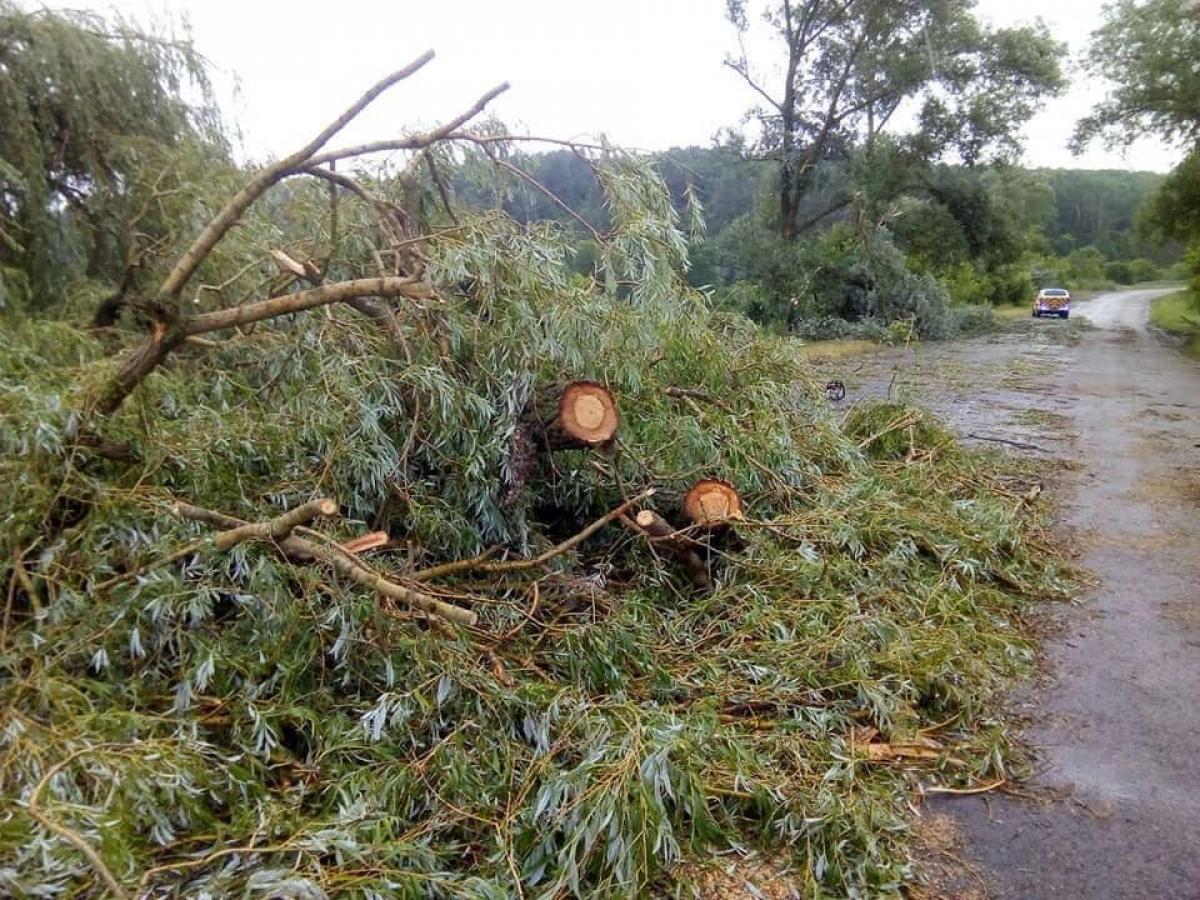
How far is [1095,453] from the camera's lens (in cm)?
Answer: 769

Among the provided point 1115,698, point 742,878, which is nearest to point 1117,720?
point 1115,698

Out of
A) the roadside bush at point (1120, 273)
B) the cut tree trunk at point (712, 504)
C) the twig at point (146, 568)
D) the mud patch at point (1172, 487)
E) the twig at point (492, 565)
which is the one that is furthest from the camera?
the roadside bush at point (1120, 273)

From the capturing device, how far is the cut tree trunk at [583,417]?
12.8 ft

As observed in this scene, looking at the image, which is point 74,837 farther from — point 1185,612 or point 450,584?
point 1185,612

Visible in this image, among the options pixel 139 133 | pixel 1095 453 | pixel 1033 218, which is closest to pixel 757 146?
pixel 1033 218

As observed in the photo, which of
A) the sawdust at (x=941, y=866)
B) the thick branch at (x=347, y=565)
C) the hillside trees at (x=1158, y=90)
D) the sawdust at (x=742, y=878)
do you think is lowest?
the sawdust at (x=941, y=866)

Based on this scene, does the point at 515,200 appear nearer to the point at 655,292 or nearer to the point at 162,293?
the point at 655,292

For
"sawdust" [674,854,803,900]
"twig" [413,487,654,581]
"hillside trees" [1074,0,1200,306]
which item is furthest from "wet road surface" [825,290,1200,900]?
"hillside trees" [1074,0,1200,306]

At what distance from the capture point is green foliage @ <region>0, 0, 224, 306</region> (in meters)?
5.76

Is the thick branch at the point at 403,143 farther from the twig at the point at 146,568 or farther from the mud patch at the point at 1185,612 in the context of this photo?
the mud patch at the point at 1185,612

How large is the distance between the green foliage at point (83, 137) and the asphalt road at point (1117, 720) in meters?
5.85

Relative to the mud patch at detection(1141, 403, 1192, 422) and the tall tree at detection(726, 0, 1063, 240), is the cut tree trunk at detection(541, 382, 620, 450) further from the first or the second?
the tall tree at detection(726, 0, 1063, 240)

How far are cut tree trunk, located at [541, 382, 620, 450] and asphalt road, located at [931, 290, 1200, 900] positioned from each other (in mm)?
2081

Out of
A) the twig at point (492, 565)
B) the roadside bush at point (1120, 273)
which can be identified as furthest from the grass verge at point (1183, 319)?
the roadside bush at point (1120, 273)
